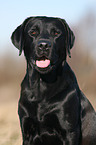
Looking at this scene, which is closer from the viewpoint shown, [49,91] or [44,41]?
[44,41]

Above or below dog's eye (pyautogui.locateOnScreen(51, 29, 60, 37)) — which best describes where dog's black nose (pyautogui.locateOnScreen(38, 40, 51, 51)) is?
below

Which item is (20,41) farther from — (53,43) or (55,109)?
(55,109)

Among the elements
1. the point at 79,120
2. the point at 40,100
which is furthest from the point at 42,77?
the point at 79,120

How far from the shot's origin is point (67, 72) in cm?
654

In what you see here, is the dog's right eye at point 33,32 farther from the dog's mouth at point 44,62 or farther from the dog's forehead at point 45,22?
the dog's mouth at point 44,62

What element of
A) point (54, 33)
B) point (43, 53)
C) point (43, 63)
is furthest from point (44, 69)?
point (54, 33)

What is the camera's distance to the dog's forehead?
639 centimetres

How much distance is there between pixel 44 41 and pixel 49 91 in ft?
2.68

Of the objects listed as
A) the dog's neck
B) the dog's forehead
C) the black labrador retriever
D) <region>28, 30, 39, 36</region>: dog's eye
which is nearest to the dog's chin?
the black labrador retriever

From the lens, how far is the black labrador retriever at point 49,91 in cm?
629

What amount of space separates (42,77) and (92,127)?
1082mm

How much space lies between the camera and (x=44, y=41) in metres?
6.09

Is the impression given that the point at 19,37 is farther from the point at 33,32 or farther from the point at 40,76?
the point at 40,76

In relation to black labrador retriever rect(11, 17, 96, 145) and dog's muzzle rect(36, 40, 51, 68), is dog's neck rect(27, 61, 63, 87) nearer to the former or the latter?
black labrador retriever rect(11, 17, 96, 145)
